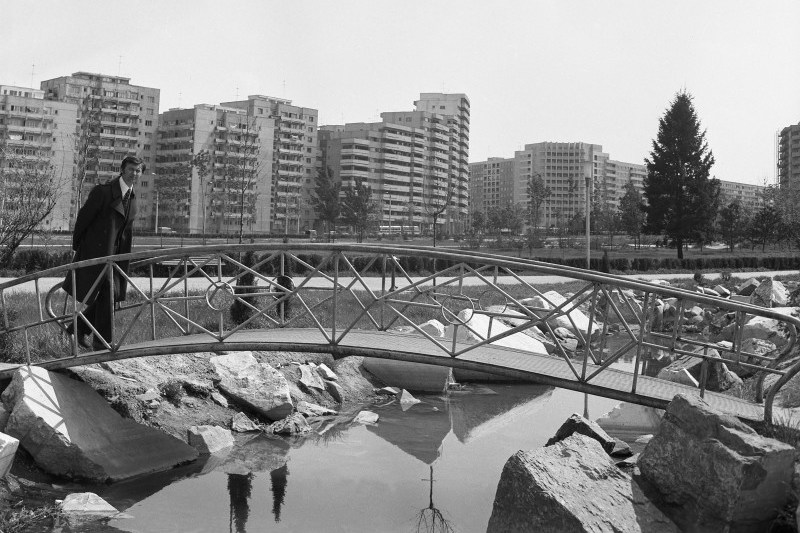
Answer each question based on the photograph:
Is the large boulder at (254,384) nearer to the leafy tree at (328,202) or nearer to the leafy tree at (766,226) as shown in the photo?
the leafy tree at (766,226)

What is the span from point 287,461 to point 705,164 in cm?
3966

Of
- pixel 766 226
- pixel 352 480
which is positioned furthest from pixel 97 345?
pixel 766 226

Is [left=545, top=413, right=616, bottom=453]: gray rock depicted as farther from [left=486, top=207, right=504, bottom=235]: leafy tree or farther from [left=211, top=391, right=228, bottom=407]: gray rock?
[left=486, top=207, right=504, bottom=235]: leafy tree

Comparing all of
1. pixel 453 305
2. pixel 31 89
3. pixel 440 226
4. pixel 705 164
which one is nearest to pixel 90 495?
pixel 453 305

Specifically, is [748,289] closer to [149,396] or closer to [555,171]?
[149,396]

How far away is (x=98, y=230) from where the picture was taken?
7.67m

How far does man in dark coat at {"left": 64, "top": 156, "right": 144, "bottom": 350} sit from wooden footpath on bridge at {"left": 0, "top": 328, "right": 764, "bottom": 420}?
427mm

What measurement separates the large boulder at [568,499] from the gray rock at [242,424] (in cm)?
367

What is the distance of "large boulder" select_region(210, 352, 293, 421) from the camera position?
9.05 metres

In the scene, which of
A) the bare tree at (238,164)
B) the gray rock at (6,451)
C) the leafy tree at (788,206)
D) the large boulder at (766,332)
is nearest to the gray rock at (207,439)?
the gray rock at (6,451)

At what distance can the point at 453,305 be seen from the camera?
1673cm

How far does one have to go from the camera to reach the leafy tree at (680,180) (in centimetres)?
4244

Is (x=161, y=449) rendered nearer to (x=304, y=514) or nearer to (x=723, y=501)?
(x=304, y=514)

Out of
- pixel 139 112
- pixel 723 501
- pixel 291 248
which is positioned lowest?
pixel 723 501
